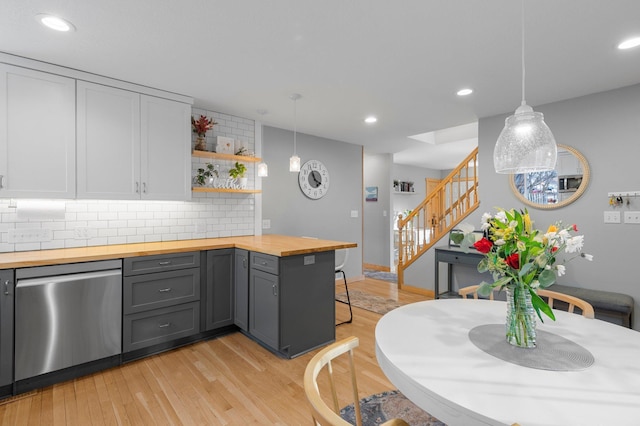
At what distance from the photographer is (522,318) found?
4.00 ft

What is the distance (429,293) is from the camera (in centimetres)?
482

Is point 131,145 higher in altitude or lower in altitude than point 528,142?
higher

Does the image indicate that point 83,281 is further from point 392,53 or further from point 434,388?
point 392,53

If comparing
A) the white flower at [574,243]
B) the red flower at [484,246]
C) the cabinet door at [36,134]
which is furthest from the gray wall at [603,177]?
the cabinet door at [36,134]

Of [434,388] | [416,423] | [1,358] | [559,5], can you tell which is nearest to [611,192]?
[559,5]

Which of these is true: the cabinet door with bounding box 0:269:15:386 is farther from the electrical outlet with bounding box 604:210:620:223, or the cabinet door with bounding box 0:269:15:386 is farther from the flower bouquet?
the electrical outlet with bounding box 604:210:620:223

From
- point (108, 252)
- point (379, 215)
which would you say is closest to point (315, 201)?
point (379, 215)

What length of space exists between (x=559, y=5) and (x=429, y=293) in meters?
3.85

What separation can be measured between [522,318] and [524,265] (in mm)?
217

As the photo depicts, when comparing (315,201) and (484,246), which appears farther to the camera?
(315,201)

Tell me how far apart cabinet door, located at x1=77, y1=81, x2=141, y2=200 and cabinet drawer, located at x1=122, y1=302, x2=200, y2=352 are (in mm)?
1126

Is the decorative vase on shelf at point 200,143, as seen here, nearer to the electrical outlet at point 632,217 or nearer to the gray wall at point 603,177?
the gray wall at point 603,177

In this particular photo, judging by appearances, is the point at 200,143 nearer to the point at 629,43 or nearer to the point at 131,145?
the point at 131,145

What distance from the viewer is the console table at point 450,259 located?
3.87 m
